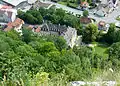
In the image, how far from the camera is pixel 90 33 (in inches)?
801

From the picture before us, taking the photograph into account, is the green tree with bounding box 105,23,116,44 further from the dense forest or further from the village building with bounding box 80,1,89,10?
the village building with bounding box 80,1,89,10

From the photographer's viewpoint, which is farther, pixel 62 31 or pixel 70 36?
pixel 62 31

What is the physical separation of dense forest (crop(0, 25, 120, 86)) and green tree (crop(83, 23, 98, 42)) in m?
2.75

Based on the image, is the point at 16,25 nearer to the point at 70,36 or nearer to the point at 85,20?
the point at 70,36

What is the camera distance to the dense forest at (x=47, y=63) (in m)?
3.90

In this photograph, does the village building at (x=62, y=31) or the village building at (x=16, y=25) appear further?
the village building at (x=16, y=25)

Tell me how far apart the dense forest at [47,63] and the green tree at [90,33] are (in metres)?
2.75

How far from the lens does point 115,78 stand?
395 centimetres

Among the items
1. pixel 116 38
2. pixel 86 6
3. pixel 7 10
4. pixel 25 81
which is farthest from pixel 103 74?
pixel 86 6

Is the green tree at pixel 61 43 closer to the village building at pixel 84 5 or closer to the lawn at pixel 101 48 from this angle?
the lawn at pixel 101 48

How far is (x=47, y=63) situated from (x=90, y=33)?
33.6ft

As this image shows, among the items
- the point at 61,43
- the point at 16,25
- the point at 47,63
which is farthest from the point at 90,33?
the point at 47,63

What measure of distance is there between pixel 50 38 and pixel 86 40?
333 cm

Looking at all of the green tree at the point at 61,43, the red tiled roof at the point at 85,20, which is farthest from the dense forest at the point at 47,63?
the red tiled roof at the point at 85,20
